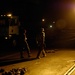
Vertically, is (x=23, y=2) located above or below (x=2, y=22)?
above

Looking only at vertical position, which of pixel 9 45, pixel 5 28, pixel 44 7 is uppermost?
pixel 44 7

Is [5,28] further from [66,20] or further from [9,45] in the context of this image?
[66,20]

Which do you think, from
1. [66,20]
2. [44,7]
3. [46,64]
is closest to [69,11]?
[66,20]

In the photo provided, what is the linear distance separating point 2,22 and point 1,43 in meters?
2.58

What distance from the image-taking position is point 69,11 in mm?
110875

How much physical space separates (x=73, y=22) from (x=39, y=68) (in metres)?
94.3

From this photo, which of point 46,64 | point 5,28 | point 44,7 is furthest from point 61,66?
point 44,7

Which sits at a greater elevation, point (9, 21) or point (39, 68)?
point (9, 21)

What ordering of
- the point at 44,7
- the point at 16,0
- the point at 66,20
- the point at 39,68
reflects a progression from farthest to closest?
the point at 66,20 < the point at 44,7 < the point at 16,0 < the point at 39,68

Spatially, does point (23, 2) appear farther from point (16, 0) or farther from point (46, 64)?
point (46, 64)

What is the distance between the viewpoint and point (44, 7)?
83.9m

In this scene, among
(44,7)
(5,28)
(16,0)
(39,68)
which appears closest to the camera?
(39,68)

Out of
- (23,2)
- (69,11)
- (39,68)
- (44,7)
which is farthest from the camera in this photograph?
(69,11)

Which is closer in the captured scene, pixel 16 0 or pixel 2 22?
pixel 2 22
